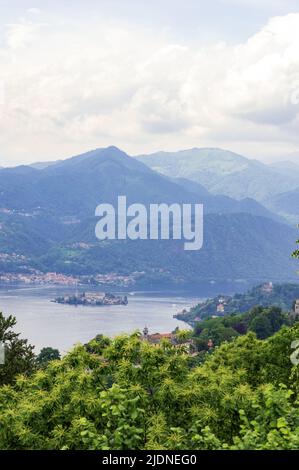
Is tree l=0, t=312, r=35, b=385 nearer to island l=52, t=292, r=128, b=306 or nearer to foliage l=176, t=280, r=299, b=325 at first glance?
foliage l=176, t=280, r=299, b=325

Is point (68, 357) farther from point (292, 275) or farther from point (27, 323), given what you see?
point (292, 275)

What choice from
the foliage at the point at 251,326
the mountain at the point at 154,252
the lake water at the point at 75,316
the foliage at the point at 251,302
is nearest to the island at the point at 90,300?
the lake water at the point at 75,316

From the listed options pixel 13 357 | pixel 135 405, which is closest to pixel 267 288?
pixel 13 357

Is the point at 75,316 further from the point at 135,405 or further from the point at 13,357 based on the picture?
the point at 135,405

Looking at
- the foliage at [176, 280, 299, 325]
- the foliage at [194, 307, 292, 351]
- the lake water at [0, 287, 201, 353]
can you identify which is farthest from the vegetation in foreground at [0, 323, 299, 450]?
the foliage at [176, 280, 299, 325]

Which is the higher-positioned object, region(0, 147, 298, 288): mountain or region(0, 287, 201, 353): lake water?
region(0, 147, 298, 288): mountain

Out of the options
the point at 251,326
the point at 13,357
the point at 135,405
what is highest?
the point at 135,405
